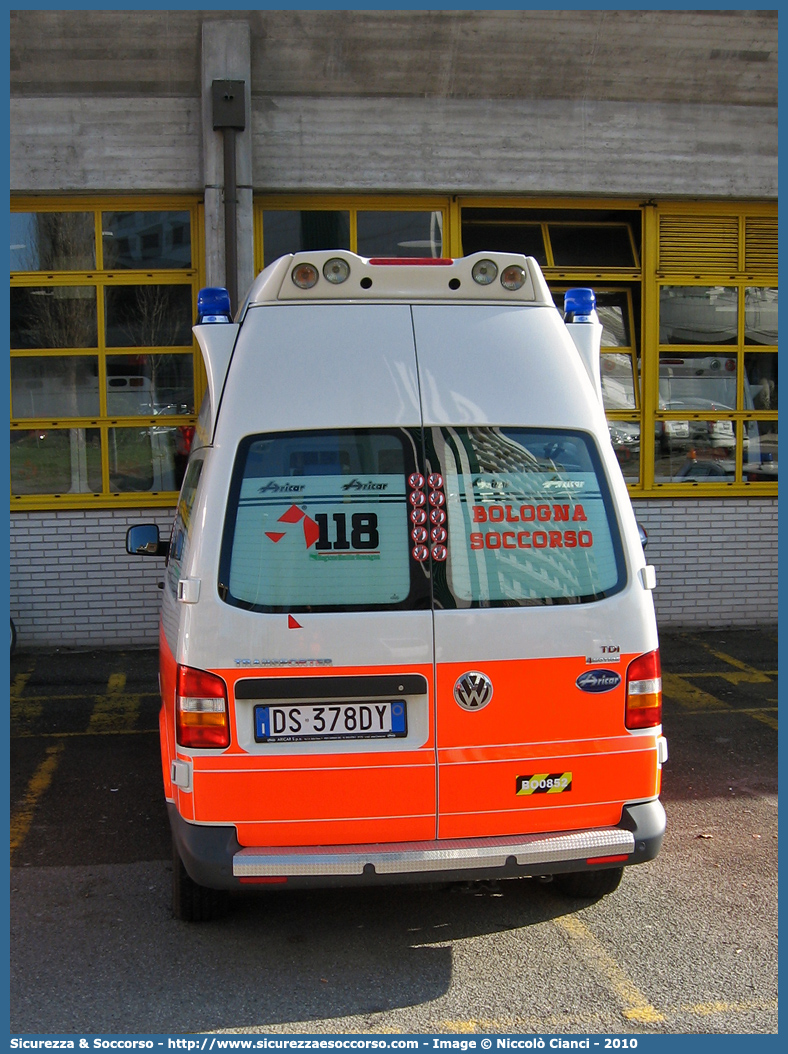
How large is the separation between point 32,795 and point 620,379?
6.38 m

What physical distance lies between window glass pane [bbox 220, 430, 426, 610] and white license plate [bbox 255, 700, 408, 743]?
0.36m

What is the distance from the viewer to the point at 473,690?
3.64 meters

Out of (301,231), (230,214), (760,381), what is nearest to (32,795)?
(230,214)

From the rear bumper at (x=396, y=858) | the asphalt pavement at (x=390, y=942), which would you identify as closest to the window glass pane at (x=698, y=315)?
the asphalt pavement at (x=390, y=942)

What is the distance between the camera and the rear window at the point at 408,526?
3650 mm

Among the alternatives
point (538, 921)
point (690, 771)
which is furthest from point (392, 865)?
point (690, 771)

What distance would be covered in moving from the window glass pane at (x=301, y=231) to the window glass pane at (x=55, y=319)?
1620 mm

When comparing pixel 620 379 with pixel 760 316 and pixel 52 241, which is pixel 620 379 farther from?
pixel 52 241

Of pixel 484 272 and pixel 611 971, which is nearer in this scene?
pixel 611 971

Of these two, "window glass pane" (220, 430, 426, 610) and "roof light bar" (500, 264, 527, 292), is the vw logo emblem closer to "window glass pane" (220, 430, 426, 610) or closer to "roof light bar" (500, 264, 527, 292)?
"window glass pane" (220, 430, 426, 610)

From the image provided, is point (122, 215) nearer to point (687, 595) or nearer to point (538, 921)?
point (687, 595)

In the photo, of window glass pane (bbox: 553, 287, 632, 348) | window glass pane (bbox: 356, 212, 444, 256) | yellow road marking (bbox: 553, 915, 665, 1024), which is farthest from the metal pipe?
yellow road marking (bbox: 553, 915, 665, 1024)

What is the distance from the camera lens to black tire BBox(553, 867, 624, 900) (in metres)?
4.29

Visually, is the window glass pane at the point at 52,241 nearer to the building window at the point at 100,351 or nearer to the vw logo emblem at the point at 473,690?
the building window at the point at 100,351
